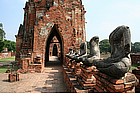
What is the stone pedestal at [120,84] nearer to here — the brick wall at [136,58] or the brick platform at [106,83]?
the brick platform at [106,83]

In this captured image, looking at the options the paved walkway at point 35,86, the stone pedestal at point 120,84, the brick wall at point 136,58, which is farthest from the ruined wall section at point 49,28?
the stone pedestal at point 120,84

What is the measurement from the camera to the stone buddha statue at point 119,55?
1673 millimetres

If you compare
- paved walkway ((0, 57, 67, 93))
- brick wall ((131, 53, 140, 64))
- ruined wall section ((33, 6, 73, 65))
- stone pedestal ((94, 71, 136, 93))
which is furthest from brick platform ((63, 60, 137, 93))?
ruined wall section ((33, 6, 73, 65))

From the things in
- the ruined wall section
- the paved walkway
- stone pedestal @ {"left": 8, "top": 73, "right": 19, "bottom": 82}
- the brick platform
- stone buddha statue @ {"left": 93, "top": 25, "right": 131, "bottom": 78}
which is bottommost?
the paved walkway

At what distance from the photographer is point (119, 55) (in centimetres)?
180

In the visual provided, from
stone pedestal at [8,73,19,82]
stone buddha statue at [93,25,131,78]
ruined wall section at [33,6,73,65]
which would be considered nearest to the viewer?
stone buddha statue at [93,25,131,78]

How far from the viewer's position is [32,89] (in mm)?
4059

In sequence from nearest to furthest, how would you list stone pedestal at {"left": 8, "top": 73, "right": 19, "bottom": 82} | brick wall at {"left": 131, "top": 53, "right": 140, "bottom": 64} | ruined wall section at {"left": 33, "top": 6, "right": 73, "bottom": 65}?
stone pedestal at {"left": 8, "top": 73, "right": 19, "bottom": 82} → brick wall at {"left": 131, "top": 53, "right": 140, "bottom": 64} → ruined wall section at {"left": 33, "top": 6, "right": 73, "bottom": 65}

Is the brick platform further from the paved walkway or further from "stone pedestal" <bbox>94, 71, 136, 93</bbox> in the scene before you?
the paved walkway

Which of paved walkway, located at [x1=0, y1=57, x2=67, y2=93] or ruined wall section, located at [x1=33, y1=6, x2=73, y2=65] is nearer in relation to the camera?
paved walkway, located at [x1=0, y1=57, x2=67, y2=93]

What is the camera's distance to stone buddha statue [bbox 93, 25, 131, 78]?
167 cm
